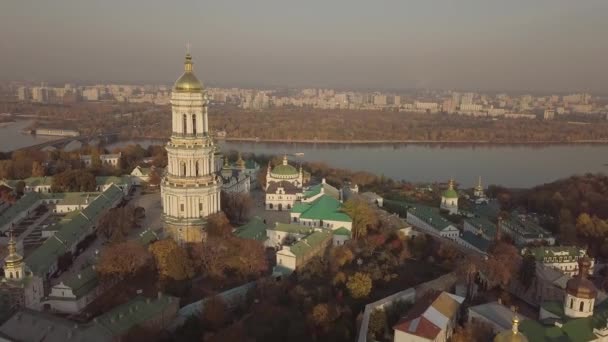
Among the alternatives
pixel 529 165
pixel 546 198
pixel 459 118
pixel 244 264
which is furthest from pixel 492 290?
pixel 459 118

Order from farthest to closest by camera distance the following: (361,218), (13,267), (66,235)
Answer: (361,218) → (66,235) → (13,267)

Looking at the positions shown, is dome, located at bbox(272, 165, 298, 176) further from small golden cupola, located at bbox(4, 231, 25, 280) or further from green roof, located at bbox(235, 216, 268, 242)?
small golden cupola, located at bbox(4, 231, 25, 280)

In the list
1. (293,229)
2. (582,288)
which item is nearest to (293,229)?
(293,229)

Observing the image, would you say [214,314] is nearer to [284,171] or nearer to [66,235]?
[66,235]

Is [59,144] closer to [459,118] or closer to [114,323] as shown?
[114,323]

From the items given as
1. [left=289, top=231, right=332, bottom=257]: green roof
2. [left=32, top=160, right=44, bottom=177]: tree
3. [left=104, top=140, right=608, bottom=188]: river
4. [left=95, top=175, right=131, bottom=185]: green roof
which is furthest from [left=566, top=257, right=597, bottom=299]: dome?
[left=104, top=140, right=608, bottom=188]: river

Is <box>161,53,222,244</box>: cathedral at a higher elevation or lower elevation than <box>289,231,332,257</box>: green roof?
higher
